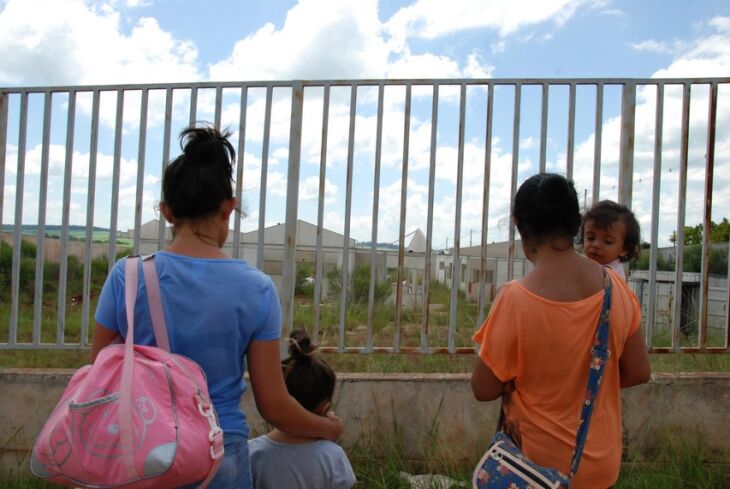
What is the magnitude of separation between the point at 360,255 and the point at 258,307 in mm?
2140

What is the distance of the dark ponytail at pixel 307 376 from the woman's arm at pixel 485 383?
1.57 ft

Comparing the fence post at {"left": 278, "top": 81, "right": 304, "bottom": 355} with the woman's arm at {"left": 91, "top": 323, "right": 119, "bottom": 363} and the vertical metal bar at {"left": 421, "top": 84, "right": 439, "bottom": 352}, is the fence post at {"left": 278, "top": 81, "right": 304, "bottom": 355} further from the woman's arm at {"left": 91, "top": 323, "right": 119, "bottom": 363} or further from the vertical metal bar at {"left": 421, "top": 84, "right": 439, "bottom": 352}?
the woman's arm at {"left": 91, "top": 323, "right": 119, "bottom": 363}

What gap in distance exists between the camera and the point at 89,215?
3.60 meters

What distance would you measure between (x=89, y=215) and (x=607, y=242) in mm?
2686

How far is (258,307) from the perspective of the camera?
1.66 metres

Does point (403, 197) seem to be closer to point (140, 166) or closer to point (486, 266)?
point (486, 266)

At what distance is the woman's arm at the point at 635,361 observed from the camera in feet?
6.13

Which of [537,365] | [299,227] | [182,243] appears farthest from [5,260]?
[537,365]

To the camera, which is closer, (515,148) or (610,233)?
(610,233)

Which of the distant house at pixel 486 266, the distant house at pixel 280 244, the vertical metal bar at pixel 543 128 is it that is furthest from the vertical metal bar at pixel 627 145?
the distant house at pixel 280 244

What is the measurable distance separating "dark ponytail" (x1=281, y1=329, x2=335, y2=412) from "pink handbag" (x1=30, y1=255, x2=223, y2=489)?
0.56 m

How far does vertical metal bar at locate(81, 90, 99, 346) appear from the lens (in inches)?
140

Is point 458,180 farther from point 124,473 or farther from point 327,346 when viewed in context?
point 124,473

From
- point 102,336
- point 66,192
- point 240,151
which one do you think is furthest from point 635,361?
point 66,192
